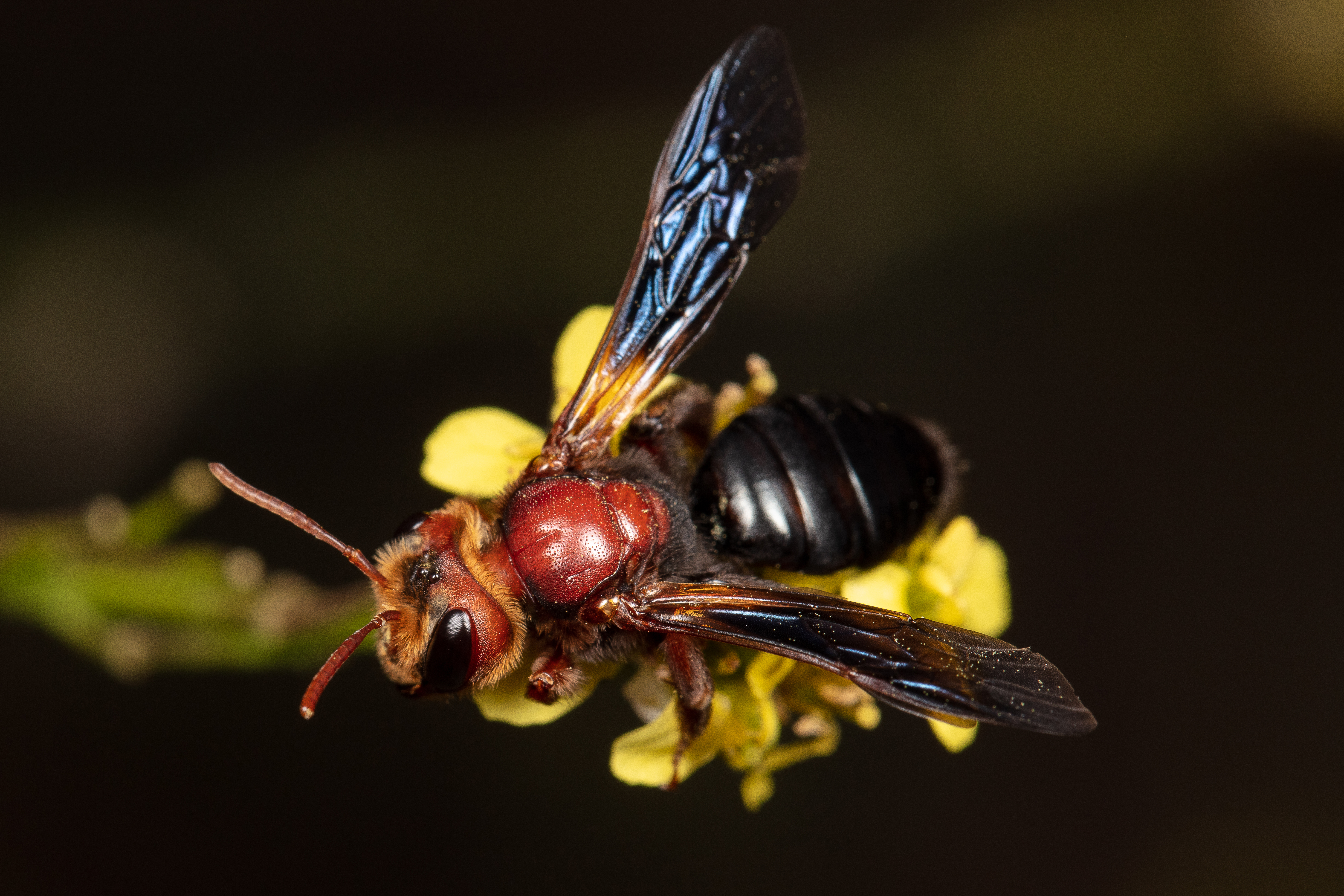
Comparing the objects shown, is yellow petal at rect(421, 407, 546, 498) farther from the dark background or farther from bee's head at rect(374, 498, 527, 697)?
the dark background

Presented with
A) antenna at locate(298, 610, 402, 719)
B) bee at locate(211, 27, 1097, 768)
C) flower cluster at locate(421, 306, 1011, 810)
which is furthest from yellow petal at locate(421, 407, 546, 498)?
antenna at locate(298, 610, 402, 719)

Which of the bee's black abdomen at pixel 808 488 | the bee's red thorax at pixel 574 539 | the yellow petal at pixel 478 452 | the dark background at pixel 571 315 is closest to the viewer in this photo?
the bee's red thorax at pixel 574 539

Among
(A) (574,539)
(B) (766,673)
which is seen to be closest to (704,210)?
(A) (574,539)

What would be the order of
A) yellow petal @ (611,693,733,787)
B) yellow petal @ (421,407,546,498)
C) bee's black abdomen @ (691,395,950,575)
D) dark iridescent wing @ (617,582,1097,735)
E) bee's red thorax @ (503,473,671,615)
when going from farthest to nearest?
yellow petal @ (421,407,546,498), yellow petal @ (611,693,733,787), bee's black abdomen @ (691,395,950,575), bee's red thorax @ (503,473,671,615), dark iridescent wing @ (617,582,1097,735)

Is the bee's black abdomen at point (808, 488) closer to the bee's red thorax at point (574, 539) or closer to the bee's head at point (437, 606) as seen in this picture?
the bee's red thorax at point (574, 539)

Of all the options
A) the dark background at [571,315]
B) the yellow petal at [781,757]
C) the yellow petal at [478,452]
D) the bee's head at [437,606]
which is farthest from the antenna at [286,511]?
the dark background at [571,315]

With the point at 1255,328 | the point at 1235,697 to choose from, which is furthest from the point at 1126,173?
the point at 1235,697
